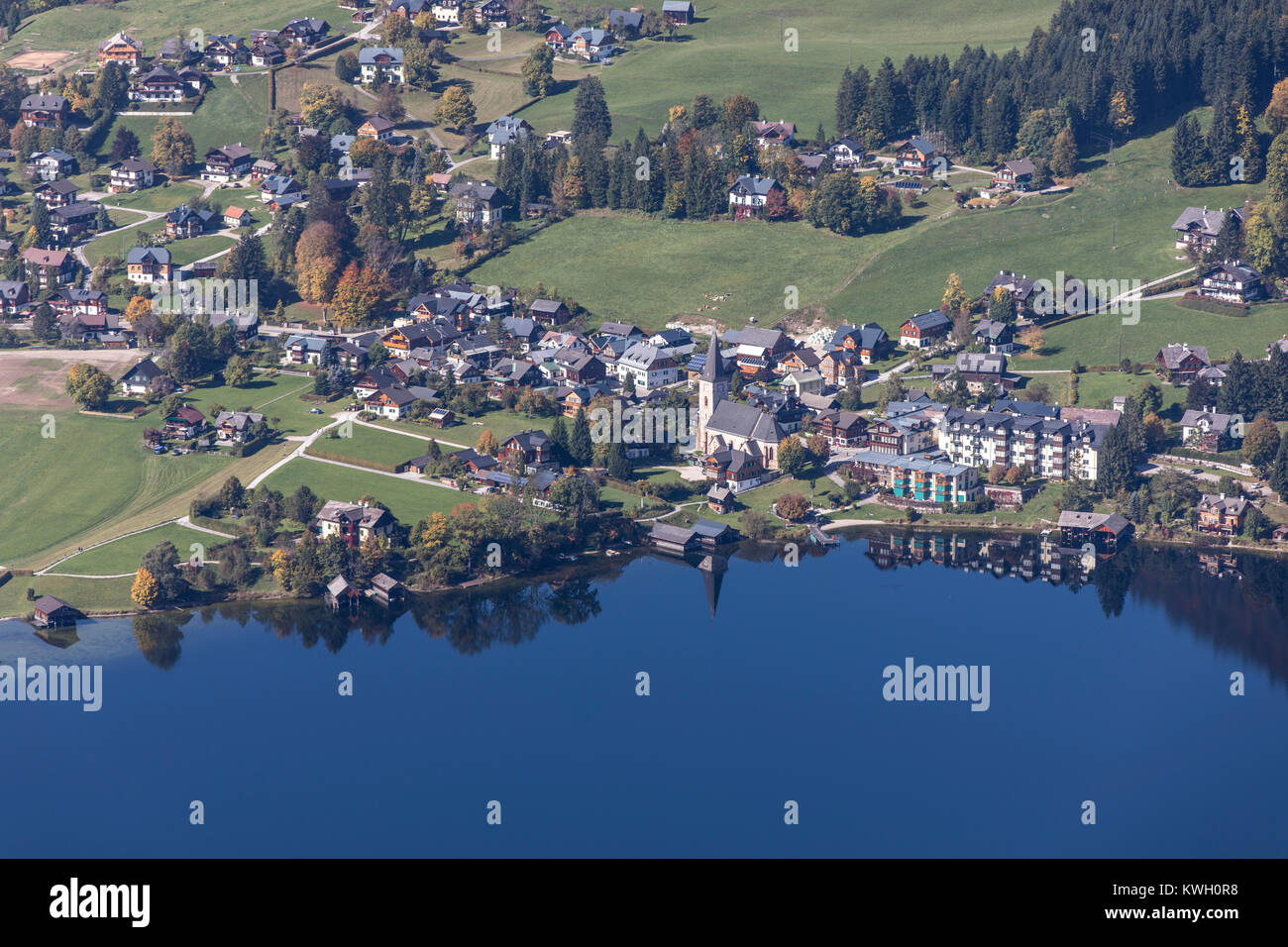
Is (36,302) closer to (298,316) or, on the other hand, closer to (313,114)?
(298,316)

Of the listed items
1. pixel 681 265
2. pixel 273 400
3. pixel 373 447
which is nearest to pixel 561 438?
pixel 373 447

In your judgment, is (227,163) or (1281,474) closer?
(1281,474)

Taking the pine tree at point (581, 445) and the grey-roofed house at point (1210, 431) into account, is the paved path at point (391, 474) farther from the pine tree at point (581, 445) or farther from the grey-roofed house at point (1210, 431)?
the grey-roofed house at point (1210, 431)

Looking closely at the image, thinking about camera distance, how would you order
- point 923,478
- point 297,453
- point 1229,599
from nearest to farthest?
point 1229,599 < point 923,478 < point 297,453

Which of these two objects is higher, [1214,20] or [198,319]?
[1214,20]

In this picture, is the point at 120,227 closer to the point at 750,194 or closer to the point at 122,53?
the point at 122,53

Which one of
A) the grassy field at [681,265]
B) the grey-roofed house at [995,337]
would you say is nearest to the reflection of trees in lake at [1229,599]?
the grey-roofed house at [995,337]

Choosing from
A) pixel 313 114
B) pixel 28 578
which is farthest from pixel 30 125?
pixel 28 578
